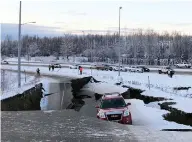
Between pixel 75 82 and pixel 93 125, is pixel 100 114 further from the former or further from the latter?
pixel 75 82

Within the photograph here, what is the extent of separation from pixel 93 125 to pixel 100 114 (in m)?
0.70

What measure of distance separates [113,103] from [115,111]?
1.96 feet

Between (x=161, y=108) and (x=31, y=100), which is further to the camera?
(x=31, y=100)

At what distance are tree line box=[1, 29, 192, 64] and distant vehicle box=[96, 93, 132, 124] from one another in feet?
271

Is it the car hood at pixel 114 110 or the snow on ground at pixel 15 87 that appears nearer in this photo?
the car hood at pixel 114 110

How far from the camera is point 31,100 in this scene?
3094cm

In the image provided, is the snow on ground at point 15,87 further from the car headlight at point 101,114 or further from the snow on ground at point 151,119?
the car headlight at point 101,114

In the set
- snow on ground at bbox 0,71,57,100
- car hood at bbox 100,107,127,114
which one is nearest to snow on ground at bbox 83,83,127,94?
snow on ground at bbox 0,71,57,100

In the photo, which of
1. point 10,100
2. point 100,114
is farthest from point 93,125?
point 10,100

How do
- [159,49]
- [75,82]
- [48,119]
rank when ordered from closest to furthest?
[48,119], [75,82], [159,49]

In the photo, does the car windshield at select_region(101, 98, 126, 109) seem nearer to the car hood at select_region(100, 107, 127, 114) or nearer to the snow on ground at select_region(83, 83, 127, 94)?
the car hood at select_region(100, 107, 127, 114)

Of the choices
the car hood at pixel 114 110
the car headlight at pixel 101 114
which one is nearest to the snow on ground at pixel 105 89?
the car headlight at pixel 101 114

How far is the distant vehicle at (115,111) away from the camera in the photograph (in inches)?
771

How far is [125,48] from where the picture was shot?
5650 inches
